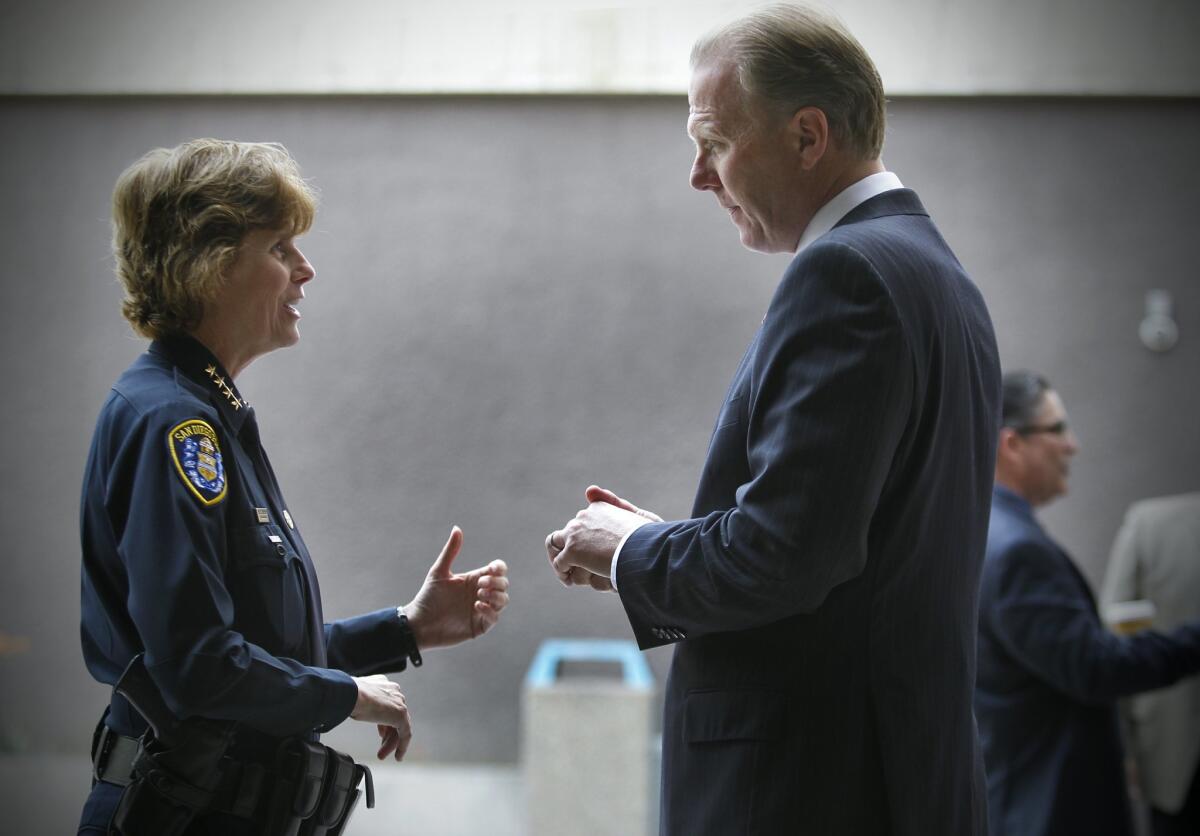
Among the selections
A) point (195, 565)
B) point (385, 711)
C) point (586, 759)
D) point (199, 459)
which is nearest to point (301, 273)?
point (199, 459)

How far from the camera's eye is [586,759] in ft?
9.87

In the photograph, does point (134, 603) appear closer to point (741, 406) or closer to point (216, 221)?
point (216, 221)

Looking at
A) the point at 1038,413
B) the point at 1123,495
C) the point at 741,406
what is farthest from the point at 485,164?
the point at 741,406

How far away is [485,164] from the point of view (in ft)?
11.8

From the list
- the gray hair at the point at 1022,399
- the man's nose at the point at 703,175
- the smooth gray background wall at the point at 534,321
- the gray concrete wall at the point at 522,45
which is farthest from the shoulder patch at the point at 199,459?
the gray concrete wall at the point at 522,45

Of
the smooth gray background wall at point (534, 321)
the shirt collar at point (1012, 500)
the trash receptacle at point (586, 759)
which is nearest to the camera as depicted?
the shirt collar at point (1012, 500)

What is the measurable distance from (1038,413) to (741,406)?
1.41 m

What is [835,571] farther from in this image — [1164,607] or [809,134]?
[1164,607]

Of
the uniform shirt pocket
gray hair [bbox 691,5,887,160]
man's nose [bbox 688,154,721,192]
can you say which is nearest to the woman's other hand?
the uniform shirt pocket

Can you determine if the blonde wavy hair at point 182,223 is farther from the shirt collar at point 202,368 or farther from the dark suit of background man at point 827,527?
the dark suit of background man at point 827,527

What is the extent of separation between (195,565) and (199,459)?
118 mm

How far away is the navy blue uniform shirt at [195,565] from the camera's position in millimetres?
1105

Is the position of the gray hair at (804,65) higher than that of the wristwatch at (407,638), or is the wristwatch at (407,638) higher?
the gray hair at (804,65)

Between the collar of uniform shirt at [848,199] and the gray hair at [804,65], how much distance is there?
0.05m
